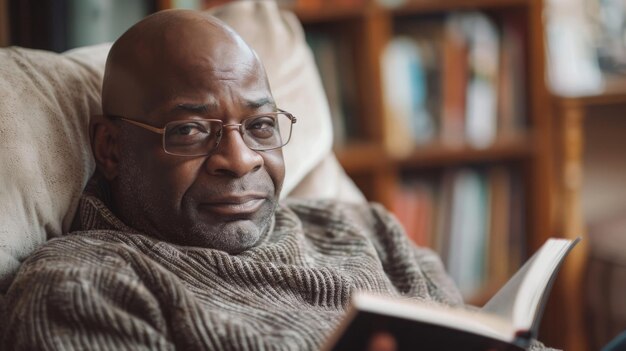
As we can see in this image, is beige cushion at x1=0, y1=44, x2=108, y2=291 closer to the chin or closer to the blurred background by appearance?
the chin

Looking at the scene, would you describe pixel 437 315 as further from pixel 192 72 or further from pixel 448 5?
pixel 448 5

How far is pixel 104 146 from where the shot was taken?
4.39 ft

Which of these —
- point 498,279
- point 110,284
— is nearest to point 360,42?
point 498,279

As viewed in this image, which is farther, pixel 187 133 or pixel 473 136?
pixel 473 136

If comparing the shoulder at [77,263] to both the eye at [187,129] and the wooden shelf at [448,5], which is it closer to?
the eye at [187,129]

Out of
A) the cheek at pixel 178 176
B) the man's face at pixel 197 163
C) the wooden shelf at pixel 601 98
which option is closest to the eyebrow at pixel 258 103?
the man's face at pixel 197 163

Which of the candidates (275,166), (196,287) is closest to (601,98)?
(275,166)

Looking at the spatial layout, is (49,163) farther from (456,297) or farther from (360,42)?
(360,42)

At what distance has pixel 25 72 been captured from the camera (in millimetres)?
1359

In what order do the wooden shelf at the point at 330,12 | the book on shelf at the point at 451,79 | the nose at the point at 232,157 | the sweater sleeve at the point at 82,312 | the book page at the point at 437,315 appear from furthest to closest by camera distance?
1. the book on shelf at the point at 451,79
2. the wooden shelf at the point at 330,12
3. the nose at the point at 232,157
4. the sweater sleeve at the point at 82,312
5. the book page at the point at 437,315

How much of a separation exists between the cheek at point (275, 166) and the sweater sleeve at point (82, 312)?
1.02 feet

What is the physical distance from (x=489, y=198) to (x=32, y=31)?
1.39 meters

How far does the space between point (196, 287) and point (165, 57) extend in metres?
0.34

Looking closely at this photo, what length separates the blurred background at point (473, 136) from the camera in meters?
2.44
